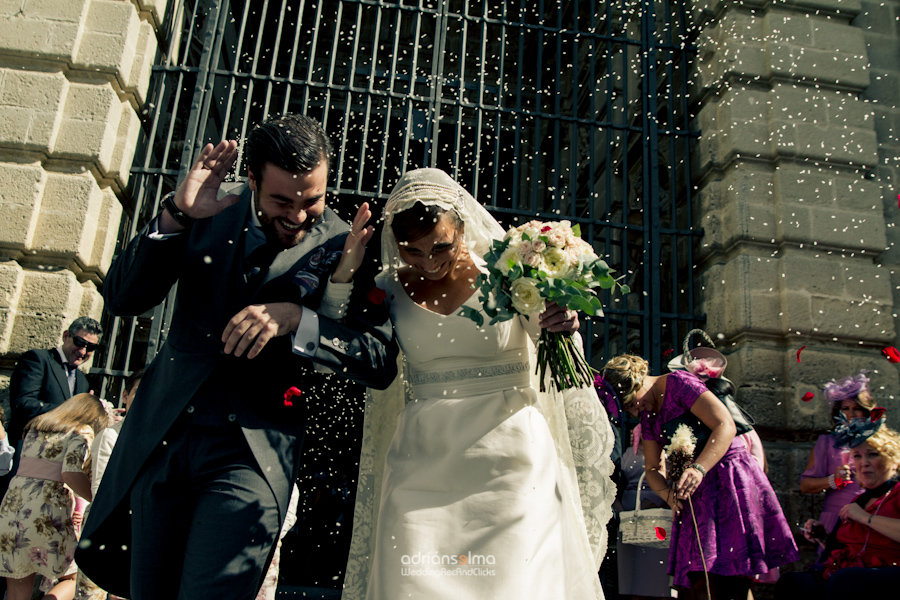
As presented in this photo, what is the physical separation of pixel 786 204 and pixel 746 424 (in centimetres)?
241

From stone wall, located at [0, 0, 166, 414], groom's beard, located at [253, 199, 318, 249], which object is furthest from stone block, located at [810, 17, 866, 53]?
stone wall, located at [0, 0, 166, 414]

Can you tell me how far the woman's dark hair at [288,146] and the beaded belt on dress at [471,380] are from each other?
2.87 feet

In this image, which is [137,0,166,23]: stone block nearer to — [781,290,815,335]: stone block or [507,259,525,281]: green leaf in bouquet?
[507,259,525,281]: green leaf in bouquet

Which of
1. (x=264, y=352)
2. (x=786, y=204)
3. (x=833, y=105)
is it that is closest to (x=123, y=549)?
(x=264, y=352)

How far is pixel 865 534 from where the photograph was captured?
3402mm

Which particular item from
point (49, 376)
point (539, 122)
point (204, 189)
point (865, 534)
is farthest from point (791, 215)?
point (49, 376)

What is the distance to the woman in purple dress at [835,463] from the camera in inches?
164

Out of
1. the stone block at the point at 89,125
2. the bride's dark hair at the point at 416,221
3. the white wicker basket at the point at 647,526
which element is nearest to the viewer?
the bride's dark hair at the point at 416,221

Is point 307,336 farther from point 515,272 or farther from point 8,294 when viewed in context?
point 8,294

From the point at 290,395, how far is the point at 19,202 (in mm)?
3943

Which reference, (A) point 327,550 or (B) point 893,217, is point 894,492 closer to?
(B) point 893,217

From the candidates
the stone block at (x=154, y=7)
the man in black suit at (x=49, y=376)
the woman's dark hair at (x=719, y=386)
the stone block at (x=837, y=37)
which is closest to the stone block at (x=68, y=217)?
the man in black suit at (x=49, y=376)

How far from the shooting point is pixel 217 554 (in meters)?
1.74

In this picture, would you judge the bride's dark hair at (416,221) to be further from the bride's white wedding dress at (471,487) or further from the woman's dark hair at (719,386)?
the woman's dark hair at (719,386)
